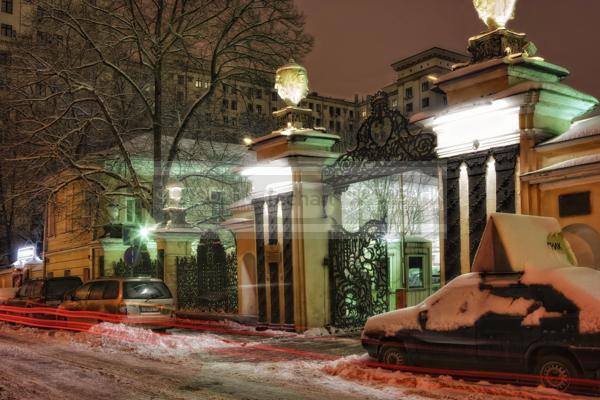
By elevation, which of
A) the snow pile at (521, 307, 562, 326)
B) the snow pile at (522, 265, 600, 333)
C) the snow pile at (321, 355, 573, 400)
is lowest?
the snow pile at (321, 355, 573, 400)

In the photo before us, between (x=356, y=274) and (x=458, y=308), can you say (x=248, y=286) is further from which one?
(x=458, y=308)

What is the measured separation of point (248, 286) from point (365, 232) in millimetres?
4423

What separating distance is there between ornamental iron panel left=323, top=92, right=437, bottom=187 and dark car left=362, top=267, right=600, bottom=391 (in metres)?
4.20

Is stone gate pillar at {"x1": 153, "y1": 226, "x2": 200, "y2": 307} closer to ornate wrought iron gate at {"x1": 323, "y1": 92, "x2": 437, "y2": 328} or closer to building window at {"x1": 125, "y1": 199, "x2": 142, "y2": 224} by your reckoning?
ornate wrought iron gate at {"x1": 323, "y1": 92, "x2": 437, "y2": 328}

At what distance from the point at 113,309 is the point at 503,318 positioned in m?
11.2

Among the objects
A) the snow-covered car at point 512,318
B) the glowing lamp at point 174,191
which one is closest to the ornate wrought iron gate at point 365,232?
the snow-covered car at point 512,318

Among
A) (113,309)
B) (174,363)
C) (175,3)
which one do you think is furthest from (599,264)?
(175,3)

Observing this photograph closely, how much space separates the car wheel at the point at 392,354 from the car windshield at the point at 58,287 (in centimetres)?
1514

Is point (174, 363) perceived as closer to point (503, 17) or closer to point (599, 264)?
point (599, 264)

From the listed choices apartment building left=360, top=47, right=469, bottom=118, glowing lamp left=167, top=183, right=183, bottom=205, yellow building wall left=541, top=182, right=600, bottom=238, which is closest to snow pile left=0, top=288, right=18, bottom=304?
glowing lamp left=167, top=183, right=183, bottom=205

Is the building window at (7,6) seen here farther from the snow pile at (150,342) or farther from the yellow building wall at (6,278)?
the snow pile at (150,342)

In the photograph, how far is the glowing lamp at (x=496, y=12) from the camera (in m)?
11.8

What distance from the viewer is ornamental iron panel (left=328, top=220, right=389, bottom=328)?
16.8 m

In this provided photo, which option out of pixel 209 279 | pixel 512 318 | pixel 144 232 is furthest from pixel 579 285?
pixel 144 232
